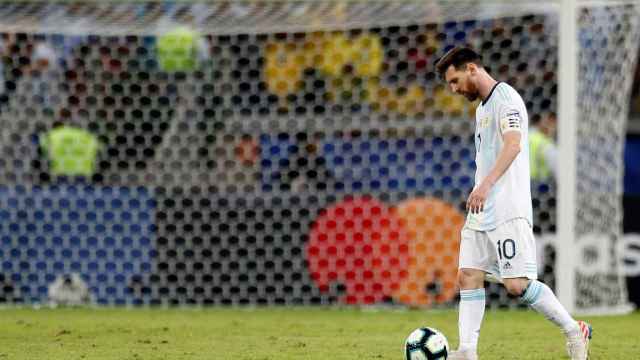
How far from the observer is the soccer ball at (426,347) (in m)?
Answer: 5.50

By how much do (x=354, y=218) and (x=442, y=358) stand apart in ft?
13.7

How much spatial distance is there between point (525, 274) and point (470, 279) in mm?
281

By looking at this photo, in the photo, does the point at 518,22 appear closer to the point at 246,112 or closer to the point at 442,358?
the point at 246,112

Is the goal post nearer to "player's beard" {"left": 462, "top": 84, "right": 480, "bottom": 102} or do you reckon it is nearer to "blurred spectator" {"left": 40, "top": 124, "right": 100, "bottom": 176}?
"player's beard" {"left": 462, "top": 84, "right": 480, "bottom": 102}

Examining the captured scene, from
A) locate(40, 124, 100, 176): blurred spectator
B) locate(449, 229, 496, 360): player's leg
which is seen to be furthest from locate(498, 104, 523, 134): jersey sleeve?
locate(40, 124, 100, 176): blurred spectator

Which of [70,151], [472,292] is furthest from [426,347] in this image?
[70,151]

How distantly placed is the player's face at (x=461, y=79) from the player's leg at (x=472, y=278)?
25.6 inches

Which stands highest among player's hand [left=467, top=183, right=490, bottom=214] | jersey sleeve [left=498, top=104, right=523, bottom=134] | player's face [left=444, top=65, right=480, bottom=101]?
player's face [left=444, top=65, right=480, bottom=101]

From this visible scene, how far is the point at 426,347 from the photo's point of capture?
5.50 meters

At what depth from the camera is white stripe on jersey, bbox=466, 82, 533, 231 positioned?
5.52 m

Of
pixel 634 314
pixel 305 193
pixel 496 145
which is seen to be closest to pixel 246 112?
pixel 305 193

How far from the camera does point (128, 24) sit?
1023 centimetres

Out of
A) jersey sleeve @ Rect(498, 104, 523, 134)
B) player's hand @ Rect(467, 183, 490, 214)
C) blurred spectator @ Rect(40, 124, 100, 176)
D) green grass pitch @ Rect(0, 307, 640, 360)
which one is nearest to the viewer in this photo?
player's hand @ Rect(467, 183, 490, 214)

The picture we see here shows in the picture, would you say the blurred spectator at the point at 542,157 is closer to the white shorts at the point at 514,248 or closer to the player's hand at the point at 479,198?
the white shorts at the point at 514,248
